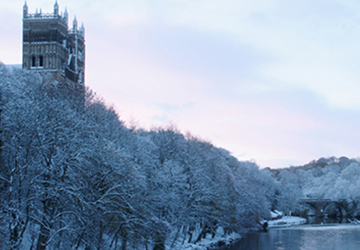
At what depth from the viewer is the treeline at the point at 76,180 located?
2066 cm

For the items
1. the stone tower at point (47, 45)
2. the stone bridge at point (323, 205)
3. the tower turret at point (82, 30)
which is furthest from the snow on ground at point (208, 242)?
the tower turret at point (82, 30)

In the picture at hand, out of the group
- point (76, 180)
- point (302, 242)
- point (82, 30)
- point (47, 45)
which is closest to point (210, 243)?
point (302, 242)

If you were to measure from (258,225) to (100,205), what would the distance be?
42.5 meters

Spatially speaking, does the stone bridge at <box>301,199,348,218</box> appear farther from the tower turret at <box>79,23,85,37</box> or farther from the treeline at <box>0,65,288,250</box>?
the treeline at <box>0,65,288,250</box>

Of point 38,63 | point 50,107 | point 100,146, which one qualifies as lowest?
point 100,146

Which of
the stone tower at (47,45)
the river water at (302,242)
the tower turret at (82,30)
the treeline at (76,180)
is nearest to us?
the treeline at (76,180)

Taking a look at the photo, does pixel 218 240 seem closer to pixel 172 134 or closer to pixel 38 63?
pixel 172 134

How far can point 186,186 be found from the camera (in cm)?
3966

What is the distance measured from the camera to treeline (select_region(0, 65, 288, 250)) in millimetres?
20656

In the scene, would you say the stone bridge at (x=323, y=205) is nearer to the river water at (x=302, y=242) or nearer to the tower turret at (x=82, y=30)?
the river water at (x=302, y=242)

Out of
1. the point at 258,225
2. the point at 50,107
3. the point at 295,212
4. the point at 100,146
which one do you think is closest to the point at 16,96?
the point at 50,107

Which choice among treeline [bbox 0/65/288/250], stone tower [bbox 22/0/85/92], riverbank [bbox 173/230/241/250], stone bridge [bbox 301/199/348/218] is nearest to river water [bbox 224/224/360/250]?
riverbank [bbox 173/230/241/250]

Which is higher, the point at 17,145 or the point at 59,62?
the point at 59,62

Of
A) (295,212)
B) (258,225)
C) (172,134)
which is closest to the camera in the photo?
(172,134)
